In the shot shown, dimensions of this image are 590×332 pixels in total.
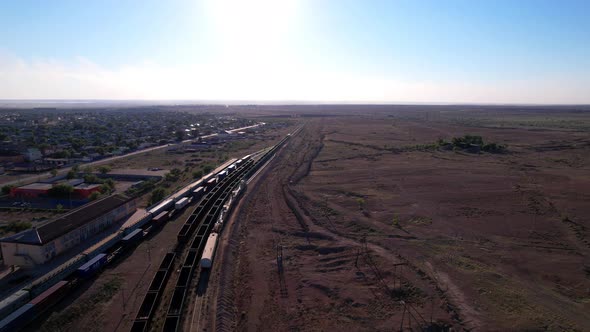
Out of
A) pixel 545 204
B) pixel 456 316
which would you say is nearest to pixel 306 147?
pixel 545 204

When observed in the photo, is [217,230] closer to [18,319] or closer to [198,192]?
[198,192]

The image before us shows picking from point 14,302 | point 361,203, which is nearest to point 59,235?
point 14,302

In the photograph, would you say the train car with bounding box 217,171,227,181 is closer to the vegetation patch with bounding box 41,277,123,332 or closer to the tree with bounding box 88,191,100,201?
the tree with bounding box 88,191,100,201

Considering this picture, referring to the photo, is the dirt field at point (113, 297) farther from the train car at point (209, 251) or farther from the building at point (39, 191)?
the building at point (39, 191)

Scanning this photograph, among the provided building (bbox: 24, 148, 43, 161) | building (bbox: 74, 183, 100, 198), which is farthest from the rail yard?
building (bbox: 24, 148, 43, 161)

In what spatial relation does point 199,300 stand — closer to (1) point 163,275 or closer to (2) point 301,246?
(1) point 163,275

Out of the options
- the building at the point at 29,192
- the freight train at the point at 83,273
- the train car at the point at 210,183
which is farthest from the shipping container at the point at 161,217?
the building at the point at 29,192
